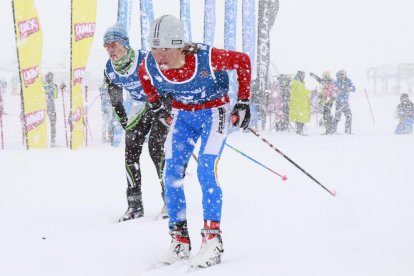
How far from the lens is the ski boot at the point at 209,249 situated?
2871 millimetres

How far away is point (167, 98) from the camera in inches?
130

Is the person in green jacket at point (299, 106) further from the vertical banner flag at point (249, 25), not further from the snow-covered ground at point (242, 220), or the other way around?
the snow-covered ground at point (242, 220)

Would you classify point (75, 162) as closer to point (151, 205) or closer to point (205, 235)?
point (151, 205)

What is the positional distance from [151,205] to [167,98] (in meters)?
2.34

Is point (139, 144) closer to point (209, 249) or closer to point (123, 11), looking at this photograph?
point (209, 249)

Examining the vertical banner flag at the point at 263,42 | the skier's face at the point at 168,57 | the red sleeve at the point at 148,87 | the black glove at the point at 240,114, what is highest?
the vertical banner flag at the point at 263,42

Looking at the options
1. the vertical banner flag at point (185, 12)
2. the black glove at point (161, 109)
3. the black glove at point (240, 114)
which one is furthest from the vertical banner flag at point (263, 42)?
the black glove at point (240, 114)

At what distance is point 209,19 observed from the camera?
1484cm

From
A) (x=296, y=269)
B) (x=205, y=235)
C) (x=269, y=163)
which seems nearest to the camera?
(x=296, y=269)

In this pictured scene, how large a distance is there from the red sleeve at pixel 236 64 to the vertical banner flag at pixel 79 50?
859 centimetres

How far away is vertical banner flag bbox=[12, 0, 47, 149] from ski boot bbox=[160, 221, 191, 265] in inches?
321

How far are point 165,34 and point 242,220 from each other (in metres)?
2.00

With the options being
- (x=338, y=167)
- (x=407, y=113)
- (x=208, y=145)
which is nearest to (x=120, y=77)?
(x=208, y=145)

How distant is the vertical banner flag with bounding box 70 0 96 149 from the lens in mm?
10930
